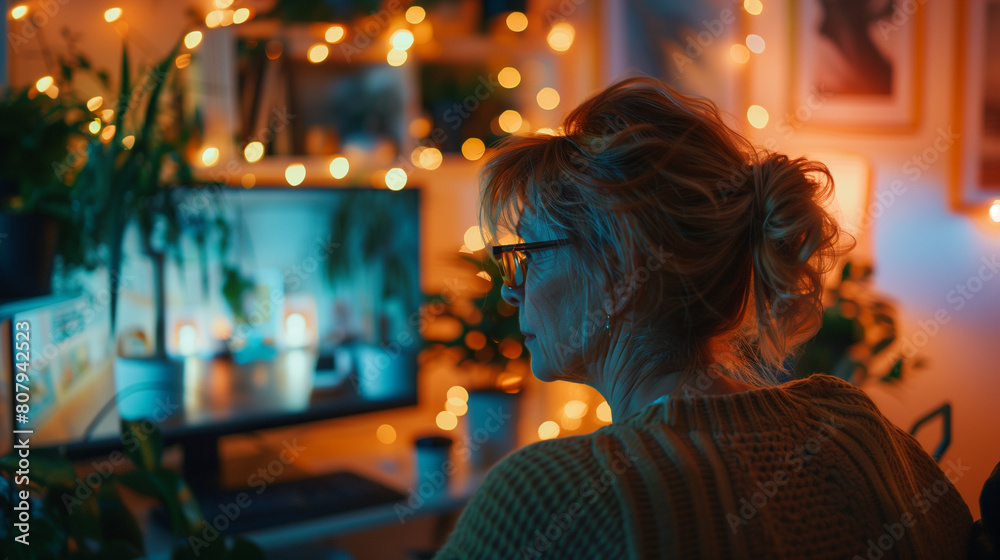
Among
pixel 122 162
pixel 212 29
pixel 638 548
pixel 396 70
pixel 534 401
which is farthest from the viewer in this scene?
pixel 534 401

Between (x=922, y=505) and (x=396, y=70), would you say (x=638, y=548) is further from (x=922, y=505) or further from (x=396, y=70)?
(x=396, y=70)

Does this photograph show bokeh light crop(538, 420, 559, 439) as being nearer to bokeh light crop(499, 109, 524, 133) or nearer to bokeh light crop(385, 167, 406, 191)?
bokeh light crop(385, 167, 406, 191)

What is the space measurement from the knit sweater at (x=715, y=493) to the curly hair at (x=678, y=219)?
114 mm

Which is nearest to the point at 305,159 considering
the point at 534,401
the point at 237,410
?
the point at 237,410

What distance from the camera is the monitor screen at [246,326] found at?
148 centimetres

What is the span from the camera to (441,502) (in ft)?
5.46

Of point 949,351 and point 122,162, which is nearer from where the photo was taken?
point 122,162

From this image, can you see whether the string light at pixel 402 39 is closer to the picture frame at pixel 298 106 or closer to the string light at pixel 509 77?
the picture frame at pixel 298 106

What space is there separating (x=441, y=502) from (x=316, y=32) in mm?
1211

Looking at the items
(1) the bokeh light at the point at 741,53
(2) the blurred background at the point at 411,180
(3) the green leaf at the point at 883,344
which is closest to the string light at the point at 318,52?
(2) the blurred background at the point at 411,180

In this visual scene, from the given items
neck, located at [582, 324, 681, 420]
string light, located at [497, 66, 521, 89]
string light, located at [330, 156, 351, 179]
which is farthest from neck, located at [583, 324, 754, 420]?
string light, located at [497, 66, 521, 89]

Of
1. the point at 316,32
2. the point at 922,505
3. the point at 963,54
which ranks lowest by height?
the point at 922,505

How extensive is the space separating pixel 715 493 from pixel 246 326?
4.35 ft

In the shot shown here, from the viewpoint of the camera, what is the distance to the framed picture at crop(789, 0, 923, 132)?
1.90 metres
